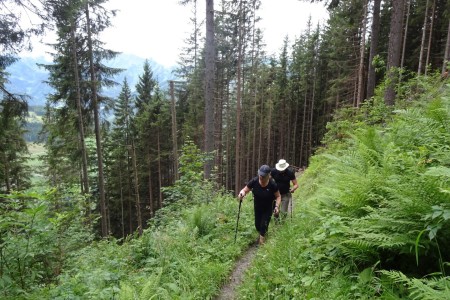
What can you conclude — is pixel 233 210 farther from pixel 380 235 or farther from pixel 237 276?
pixel 380 235

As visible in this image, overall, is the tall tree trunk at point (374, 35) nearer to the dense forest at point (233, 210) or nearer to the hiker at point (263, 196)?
the dense forest at point (233, 210)

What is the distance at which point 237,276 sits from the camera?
5750 millimetres

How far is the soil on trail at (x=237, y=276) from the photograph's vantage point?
200 inches

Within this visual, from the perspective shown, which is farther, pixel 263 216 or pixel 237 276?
pixel 263 216

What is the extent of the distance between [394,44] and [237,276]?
991 centimetres

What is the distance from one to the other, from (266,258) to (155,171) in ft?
101

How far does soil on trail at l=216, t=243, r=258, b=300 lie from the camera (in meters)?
5.09

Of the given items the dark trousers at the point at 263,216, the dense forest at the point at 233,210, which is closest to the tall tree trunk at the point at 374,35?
the dense forest at the point at 233,210

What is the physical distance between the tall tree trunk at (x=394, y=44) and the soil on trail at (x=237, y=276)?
793cm

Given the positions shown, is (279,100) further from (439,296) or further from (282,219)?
(439,296)

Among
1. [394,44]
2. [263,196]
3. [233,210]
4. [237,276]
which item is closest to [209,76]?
[233,210]

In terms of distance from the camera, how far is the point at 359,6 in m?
15.4

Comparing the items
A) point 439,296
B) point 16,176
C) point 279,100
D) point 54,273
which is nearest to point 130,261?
point 54,273

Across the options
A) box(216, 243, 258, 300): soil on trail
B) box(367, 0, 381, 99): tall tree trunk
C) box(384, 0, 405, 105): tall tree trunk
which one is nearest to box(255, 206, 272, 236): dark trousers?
box(216, 243, 258, 300): soil on trail
